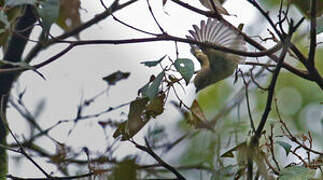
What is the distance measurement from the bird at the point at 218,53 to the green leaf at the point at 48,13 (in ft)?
0.43

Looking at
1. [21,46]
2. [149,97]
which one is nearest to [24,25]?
[21,46]

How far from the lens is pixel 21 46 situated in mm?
812

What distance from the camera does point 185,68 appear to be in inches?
21.3

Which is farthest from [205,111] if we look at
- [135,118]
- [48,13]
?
[48,13]

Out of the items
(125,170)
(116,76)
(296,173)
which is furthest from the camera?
(116,76)

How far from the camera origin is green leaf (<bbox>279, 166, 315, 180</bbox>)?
20.3 inches

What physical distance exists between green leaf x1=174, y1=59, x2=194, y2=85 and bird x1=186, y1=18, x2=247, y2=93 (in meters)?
0.01

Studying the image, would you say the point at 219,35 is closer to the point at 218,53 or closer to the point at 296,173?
the point at 218,53

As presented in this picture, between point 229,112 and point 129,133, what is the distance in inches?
5.1

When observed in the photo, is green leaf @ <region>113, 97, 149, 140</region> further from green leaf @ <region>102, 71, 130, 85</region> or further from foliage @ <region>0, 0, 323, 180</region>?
green leaf @ <region>102, 71, 130, 85</region>

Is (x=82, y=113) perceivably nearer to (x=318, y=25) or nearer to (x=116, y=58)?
(x=116, y=58)

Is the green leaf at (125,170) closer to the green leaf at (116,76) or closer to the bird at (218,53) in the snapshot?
the bird at (218,53)

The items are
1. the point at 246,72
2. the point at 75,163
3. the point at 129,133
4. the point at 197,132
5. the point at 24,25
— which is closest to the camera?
the point at 197,132

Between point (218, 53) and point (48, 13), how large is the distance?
168mm
